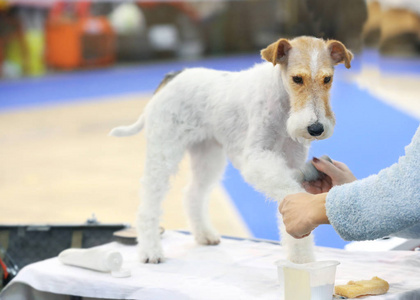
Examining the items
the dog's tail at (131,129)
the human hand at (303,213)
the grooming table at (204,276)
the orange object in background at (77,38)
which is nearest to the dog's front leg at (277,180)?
the grooming table at (204,276)

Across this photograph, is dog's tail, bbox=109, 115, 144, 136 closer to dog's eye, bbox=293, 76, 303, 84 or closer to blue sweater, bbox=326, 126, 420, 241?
dog's eye, bbox=293, 76, 303, 84

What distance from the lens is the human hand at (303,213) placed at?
1453 mm

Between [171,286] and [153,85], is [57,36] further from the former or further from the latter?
[171,286]

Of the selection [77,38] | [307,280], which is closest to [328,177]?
[307,280]

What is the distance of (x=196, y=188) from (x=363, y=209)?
107cm

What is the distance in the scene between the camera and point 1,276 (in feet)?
7.90

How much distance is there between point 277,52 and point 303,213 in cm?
51

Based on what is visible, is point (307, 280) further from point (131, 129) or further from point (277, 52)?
point (131, 129)

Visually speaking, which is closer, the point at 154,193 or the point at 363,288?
the point at 363,288

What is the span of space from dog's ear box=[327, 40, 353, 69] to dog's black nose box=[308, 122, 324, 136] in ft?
0.78

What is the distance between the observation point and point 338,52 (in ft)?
5.73

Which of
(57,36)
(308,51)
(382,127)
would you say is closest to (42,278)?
(308,51)

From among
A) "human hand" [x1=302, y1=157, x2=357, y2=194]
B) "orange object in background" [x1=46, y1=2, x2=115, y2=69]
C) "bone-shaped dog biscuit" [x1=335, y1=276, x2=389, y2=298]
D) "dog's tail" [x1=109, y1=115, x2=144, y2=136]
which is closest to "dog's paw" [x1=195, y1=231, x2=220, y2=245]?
"dog's tail" [x1=109, y1=115, x2=144, y2=136]

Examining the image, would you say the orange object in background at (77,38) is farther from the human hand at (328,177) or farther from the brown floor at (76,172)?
the human hand at (328,177)
